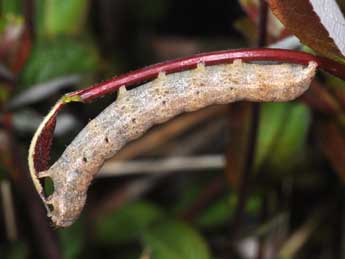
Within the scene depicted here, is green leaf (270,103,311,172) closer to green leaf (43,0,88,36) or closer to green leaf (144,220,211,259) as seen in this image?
green leaf (144,220,211,259)

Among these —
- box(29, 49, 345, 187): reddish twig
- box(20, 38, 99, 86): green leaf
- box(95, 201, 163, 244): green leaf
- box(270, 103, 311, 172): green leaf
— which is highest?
box(29, 49, 345, 187): reddish twig

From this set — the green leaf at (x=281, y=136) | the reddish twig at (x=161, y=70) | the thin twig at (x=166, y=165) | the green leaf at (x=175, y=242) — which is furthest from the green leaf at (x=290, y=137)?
the reddish twig at (x=161, y=70)

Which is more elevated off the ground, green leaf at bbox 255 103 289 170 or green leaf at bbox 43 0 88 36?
green leaf at bbox 43 0 88 36

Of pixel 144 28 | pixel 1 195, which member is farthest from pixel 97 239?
pixel 144 28

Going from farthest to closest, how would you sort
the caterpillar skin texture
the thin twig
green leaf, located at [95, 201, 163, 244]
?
the thin twig
green leaf, located at [95, 201, 163, 244]
the caterpillar skin texture

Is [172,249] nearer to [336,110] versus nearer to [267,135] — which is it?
[267,135]

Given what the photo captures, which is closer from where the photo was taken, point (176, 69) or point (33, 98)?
point (176, 69)

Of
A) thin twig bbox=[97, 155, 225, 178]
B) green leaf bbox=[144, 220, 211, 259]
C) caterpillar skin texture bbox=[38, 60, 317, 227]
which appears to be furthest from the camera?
thin twig bbox=[97, 155, 225, 178]

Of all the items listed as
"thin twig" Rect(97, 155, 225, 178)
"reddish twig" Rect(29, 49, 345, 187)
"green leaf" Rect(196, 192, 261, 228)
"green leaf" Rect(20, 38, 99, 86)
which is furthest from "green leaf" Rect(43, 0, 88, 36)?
"reddish twig" Rect(29, 49, 345, 187)
